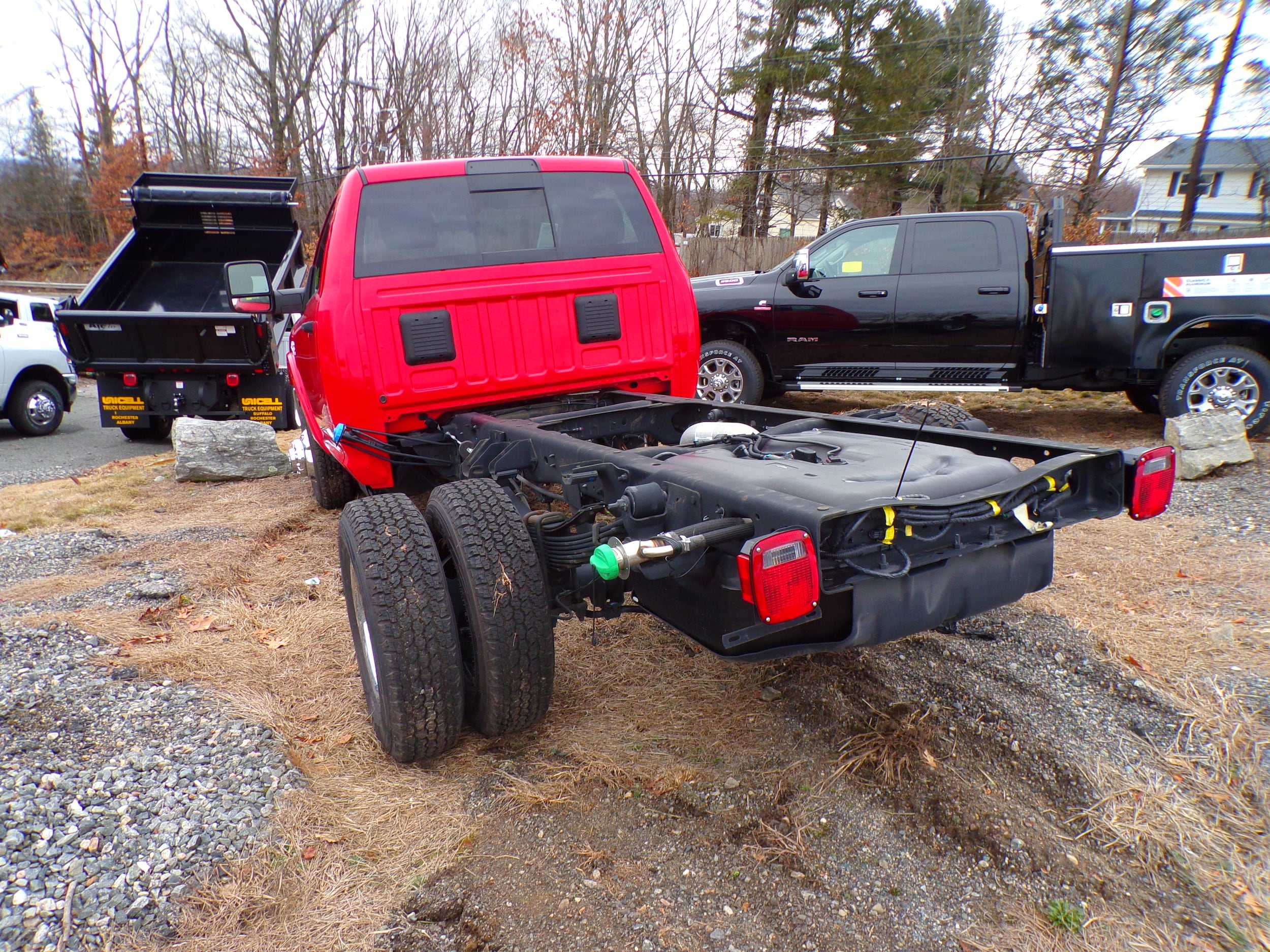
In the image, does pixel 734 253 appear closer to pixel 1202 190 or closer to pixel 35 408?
pixel 35 408

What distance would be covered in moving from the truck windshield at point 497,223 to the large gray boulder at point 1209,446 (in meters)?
4.36

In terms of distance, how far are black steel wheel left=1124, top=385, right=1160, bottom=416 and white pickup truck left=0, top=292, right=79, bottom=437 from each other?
12190 mm

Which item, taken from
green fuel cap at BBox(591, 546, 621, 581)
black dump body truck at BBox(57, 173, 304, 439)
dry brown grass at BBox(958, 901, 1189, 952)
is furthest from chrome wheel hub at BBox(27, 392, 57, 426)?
dry brown grass at BBox(958, 901, 1189, 952)

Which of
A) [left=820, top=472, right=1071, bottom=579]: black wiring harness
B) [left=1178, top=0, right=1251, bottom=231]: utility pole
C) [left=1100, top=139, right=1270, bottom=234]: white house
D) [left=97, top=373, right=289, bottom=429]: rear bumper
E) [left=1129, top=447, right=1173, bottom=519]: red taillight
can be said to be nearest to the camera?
[left=820, top=472, right=1071, bottom=579]: black wiring harness

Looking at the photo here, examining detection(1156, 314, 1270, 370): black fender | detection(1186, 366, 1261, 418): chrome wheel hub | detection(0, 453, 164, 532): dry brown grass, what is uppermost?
detection(1156, 314, 1270, 370): black fender

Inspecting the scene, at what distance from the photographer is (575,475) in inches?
111

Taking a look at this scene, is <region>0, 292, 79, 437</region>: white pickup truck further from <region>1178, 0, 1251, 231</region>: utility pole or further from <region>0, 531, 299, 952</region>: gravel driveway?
<region>1178, 0, 1251, 231</region>: utility pole

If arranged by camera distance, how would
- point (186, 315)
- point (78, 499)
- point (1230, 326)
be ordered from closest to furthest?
1. point (78, 499)
2. point (1230, 326)
3. point (186, 315)

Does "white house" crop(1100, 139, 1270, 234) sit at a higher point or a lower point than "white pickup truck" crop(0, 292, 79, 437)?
higher

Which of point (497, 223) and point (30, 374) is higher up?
point (497, 223)

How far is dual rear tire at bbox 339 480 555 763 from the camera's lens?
8.08 ft

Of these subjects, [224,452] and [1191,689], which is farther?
[224,452]

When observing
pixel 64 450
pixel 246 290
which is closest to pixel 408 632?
pixel 246 290

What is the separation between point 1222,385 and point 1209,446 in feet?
4.36
